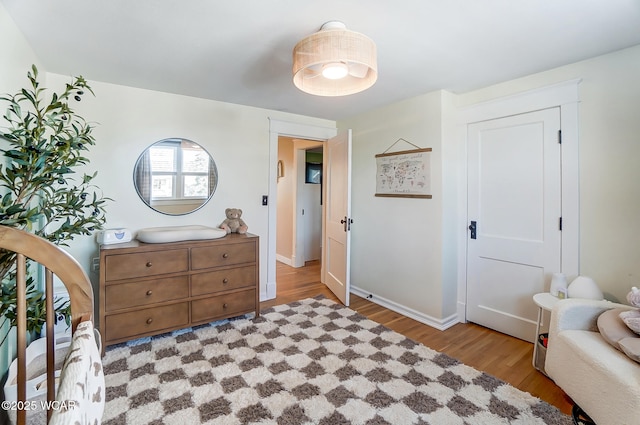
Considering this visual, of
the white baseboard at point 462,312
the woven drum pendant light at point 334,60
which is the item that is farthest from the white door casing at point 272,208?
the white baseboard at point 462,312

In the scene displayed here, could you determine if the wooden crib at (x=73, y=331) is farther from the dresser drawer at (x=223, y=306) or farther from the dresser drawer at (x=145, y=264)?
the dresser drawer at (x=223, y=306)

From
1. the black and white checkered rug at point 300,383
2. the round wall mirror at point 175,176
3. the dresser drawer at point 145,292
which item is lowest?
the black and white checkered rug at point 300,383

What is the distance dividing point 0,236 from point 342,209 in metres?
2.80

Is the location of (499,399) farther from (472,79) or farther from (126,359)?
(126,359)

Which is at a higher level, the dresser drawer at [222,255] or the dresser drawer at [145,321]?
the dresser drawer at [222,255]

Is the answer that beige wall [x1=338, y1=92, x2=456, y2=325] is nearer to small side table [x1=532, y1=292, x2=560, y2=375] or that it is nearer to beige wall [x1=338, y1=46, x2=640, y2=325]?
beige wall [x1=338, y1=46, x2=640, y2=325]

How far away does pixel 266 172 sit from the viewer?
3402 millimetres

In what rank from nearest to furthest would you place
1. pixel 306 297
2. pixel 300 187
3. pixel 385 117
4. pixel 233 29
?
pixel 233 29 → pixel 385 117 → pixel 306 297 → pixel 300 187

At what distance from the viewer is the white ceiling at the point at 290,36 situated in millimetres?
1545

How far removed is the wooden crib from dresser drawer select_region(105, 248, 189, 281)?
5.01 feet

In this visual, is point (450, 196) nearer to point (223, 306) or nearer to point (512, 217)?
point (512, 217)

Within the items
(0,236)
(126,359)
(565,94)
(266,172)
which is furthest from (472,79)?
(126,359)

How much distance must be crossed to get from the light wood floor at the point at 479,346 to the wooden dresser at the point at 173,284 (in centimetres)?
63

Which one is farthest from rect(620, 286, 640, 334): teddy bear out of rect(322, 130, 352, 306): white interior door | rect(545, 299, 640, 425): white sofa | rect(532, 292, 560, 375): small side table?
rect(322, 130, 352, 306): white interior door
